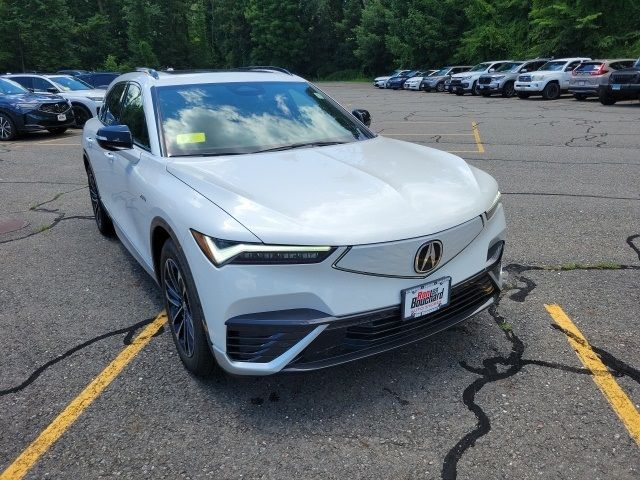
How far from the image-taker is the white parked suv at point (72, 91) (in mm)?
15805

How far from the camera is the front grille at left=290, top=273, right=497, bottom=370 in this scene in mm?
2498

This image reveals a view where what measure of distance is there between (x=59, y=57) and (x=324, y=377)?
6063 centimetres

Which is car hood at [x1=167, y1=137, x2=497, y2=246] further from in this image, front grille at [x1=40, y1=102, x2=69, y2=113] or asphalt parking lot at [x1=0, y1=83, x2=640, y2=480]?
front grille at [x1=40, y1=102, x2=69, y2=113]

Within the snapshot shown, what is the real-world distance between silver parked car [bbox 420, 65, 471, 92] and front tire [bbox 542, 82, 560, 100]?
33.0ft

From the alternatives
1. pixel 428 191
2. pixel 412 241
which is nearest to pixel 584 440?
pixel 412 241

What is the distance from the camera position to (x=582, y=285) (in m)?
4.13

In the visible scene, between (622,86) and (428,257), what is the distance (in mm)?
19481

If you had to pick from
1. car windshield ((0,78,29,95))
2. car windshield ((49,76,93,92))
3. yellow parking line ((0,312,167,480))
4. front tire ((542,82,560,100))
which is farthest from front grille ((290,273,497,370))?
front tire ((542,82,560,100))

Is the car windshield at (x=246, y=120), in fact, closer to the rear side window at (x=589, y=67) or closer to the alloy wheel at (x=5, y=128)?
the alloy wheel at (x=5, y=128)

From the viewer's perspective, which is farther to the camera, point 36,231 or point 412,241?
point 36,231

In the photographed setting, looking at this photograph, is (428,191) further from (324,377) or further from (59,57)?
(59,57)

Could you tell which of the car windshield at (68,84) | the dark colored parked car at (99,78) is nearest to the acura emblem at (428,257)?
the car windshield at (68,84)

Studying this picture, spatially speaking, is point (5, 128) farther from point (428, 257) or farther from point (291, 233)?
point (428, 257)

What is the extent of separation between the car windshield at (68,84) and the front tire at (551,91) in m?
18.5
